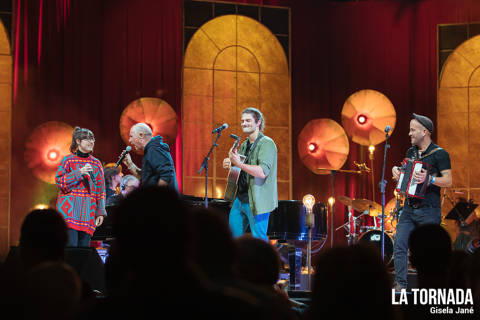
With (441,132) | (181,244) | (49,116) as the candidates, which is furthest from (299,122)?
(181,244)

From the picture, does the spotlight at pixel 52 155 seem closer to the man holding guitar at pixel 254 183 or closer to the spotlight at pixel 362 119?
the man holding guitar at pixel 254 183

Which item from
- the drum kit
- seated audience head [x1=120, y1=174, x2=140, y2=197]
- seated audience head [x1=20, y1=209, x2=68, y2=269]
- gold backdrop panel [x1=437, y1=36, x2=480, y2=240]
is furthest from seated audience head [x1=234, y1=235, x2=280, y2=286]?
gold backdrop panel [x1=437, y1=36, x2=480, y2=240]

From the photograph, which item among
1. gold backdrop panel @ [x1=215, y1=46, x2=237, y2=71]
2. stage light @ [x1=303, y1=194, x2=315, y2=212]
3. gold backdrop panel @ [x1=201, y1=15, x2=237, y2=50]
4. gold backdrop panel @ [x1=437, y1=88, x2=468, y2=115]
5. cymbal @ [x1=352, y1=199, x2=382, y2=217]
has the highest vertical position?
gold backdrop panel @ [x1=201, y1=15, x2=237, y2=50]

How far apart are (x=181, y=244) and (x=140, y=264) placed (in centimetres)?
12

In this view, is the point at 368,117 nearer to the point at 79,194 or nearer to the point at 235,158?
the point at 235,158

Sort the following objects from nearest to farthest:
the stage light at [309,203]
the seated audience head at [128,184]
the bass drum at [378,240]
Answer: the stage light at [309,203], the seated audience head at [128,184], the bass drum at [378,240]

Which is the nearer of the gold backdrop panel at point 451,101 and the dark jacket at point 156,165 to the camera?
the dark jacket at point 156,165

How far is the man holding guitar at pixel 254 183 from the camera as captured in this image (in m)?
6.24

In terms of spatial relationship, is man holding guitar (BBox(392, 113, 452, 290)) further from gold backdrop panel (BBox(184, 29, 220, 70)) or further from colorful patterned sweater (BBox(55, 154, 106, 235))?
gold backdrop panel (BBox(184, 29, 220, 70))

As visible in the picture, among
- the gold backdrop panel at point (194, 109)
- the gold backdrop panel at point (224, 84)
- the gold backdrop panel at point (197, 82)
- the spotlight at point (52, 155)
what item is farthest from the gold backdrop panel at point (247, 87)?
the spotlight at point (52, 155)

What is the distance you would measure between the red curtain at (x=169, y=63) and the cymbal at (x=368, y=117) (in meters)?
0.35

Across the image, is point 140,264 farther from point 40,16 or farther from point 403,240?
point 40,16

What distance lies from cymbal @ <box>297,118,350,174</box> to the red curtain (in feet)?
0.79

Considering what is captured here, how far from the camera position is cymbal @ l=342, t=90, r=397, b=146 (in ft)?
40.6
